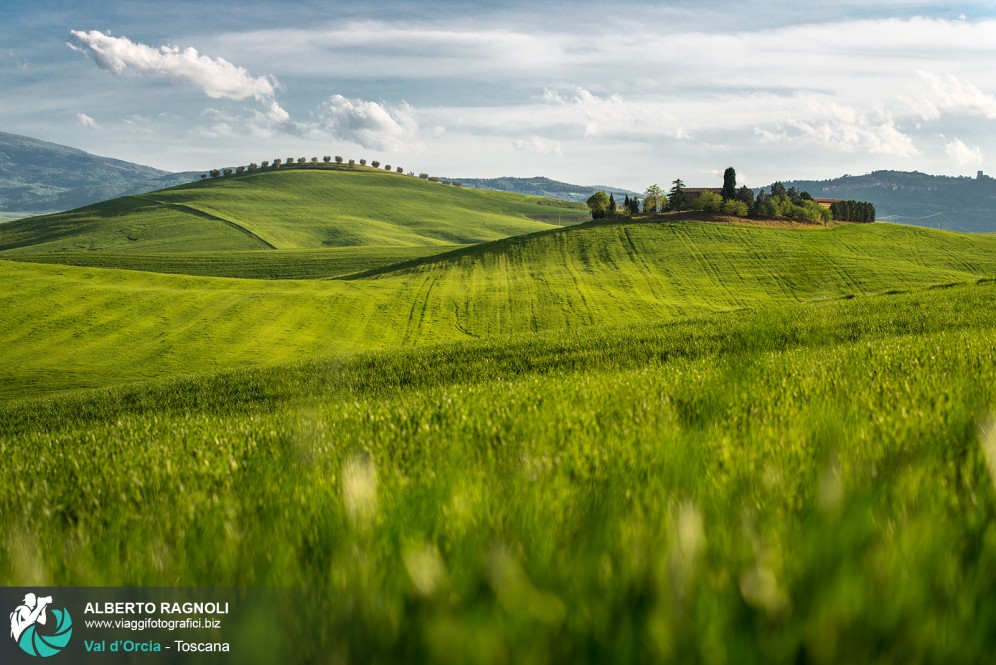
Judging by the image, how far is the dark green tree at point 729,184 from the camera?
122m

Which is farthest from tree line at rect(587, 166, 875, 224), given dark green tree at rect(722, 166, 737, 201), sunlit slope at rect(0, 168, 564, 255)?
sunlit slope at rect(0, 168, 564, 255)

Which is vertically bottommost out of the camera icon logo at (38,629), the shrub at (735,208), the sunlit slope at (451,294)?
the sunlit slope at (451,294)

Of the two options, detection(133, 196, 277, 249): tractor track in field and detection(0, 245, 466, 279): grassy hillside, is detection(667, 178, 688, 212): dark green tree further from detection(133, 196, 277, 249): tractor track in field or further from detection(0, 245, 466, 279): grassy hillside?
detection(133, 196, 277, 249): tractor track in field

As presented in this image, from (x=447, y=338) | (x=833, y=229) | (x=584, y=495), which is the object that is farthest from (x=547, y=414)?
(x=833, y=229)

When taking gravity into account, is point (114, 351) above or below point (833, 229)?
below

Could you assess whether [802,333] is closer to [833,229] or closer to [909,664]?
[909,664]

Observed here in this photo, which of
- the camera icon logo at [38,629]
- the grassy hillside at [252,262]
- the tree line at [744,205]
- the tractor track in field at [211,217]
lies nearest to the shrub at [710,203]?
the tree line at [744,205]

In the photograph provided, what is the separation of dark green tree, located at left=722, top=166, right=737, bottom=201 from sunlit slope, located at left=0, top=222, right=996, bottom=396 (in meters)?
18.4

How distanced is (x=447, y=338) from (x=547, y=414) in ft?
186

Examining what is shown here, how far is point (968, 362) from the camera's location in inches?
236

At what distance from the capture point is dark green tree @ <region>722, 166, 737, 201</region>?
12156cm

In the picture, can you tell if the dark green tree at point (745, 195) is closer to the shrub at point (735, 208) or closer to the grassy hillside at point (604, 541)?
the shrub at point (735, 208)

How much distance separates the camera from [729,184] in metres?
122

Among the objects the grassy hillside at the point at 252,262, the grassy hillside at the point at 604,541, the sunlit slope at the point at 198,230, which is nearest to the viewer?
the grassy hillside at the point at 604,541
